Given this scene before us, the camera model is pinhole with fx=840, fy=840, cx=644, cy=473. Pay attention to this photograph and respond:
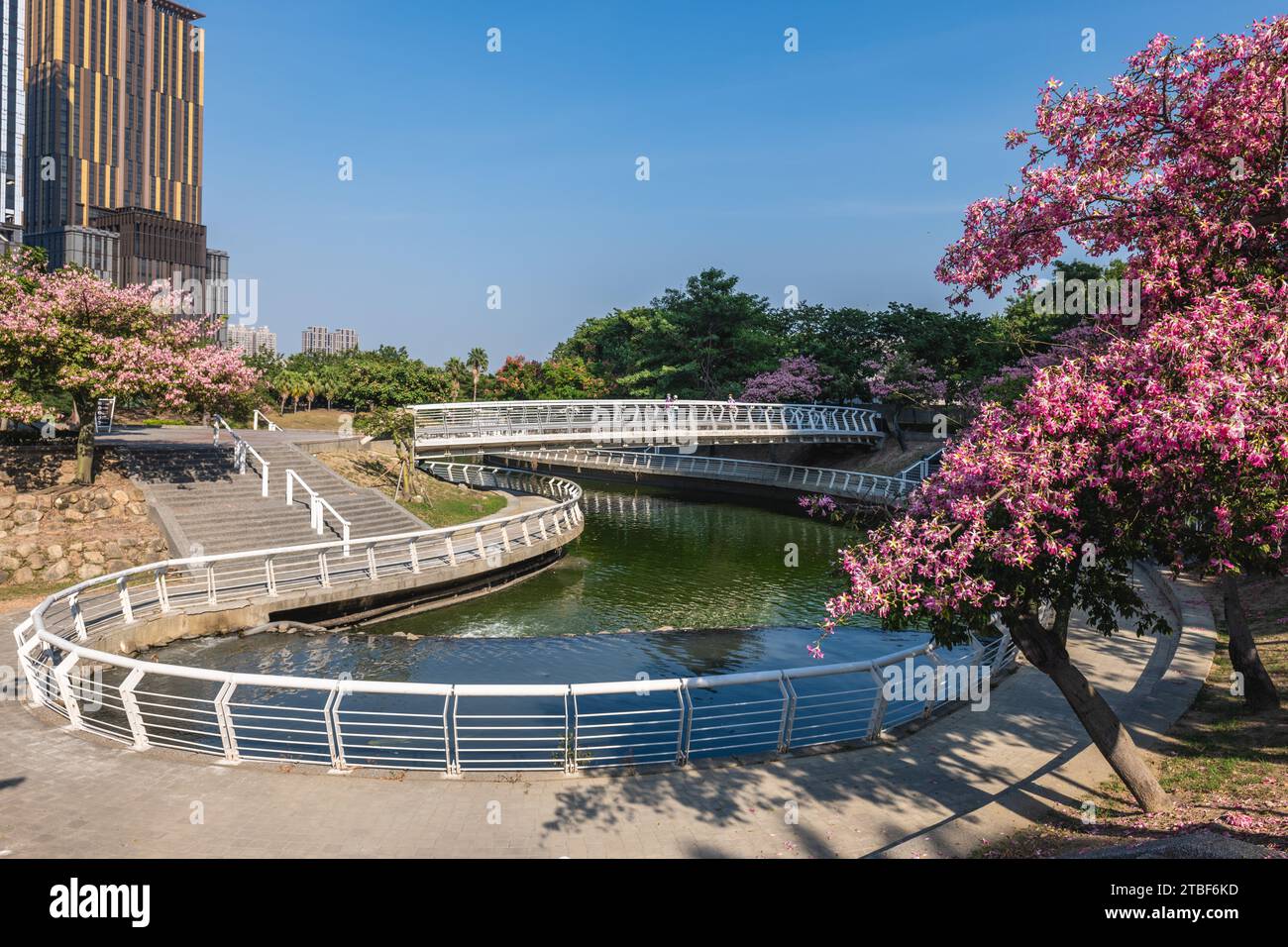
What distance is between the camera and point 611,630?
20031 millimetres

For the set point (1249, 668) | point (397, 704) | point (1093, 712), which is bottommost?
point (397, 704)

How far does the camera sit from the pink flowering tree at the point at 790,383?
52.8 m

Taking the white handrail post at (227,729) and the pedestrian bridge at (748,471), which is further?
the pedestrian bridge at (748,471)

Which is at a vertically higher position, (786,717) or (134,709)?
(134,709)

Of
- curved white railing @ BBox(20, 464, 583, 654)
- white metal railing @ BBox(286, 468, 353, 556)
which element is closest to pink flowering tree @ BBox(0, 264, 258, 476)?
white metal railing @ BBox(286, 468, 353, 556)

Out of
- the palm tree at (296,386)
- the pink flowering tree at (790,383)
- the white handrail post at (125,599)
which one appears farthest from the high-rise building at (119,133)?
the white handrail post at (125,599)

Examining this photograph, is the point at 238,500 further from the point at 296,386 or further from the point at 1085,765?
the point at 296,386

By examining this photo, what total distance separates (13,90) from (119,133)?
15136 millimetres

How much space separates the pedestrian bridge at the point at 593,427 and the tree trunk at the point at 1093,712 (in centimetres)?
2537

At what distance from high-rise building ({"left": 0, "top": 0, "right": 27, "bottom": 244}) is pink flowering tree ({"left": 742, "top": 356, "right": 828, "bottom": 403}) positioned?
13212 centimetres

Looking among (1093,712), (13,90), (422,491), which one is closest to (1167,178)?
(1093,712)

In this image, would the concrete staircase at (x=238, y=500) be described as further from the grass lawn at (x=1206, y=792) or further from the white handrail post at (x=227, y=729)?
the grass lawn at (x=1206, y=792)

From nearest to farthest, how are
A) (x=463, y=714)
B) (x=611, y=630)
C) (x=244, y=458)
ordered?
(x=463, y=714) < (x=611, y=630) < (x=244, y=458)
